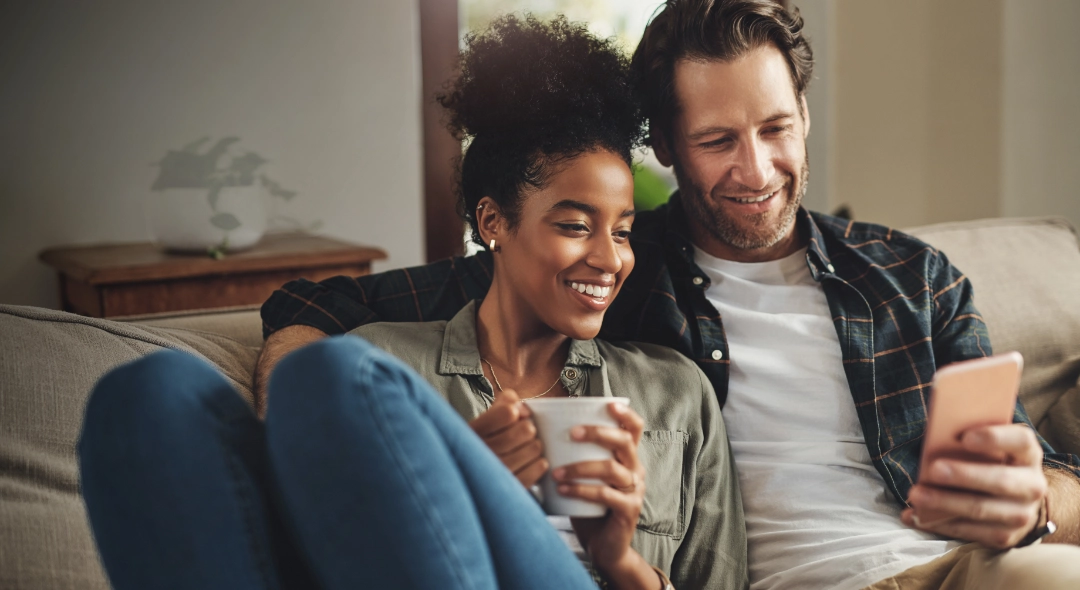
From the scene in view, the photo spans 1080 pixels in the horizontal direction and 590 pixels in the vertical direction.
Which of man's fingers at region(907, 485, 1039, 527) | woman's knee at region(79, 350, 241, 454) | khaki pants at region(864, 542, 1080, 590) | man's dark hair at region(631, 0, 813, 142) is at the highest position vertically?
man's dark hair at region(631, 0, 813, 142)

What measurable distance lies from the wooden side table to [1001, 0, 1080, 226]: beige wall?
218cm

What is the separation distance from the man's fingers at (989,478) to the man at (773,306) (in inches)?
11.4

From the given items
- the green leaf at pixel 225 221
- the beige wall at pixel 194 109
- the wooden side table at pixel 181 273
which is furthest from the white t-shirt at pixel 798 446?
the beige wall at pixel 194 109

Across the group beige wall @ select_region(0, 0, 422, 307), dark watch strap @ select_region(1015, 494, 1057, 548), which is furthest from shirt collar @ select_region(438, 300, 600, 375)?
beige wall @ select_region(0, 0, 422, 307)

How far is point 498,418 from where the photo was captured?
903 millimetres

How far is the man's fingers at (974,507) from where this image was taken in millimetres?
964

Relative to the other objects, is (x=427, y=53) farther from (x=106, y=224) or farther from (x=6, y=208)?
(x=6, y=208)

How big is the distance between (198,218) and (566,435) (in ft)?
5.98

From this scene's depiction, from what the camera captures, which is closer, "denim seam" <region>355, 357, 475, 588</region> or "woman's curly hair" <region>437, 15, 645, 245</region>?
"denim seam" <region>355, 357, 475, 588</region>

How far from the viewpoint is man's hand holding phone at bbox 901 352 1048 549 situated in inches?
33.7

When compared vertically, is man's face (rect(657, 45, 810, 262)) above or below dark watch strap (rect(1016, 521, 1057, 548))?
above

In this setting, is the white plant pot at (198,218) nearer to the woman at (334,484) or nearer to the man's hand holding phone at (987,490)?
the woman at (334,484)

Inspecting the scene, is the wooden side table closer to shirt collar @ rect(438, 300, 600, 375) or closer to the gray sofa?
the gray sofa

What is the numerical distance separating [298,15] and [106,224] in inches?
36.4
